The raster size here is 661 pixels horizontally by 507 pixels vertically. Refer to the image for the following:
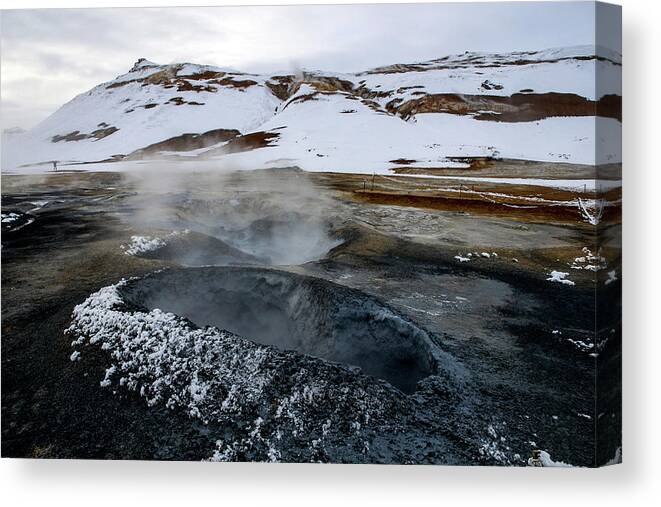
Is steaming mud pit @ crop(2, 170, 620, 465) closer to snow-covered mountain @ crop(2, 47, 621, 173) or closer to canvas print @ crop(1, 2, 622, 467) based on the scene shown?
canvas print @ crop(1, 2, 622, 467)

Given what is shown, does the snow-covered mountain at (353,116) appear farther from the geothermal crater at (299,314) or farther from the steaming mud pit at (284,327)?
the geothermal crater at (299,314)

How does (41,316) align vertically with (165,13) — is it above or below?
below

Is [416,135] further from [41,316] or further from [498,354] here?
[41,316]

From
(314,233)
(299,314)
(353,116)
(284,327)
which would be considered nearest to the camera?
(299,314)

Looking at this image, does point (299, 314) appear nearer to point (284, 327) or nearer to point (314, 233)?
point (284, 327)

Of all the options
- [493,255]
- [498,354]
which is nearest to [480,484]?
[498,354]

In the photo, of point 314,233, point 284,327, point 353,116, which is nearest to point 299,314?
point 284,327
